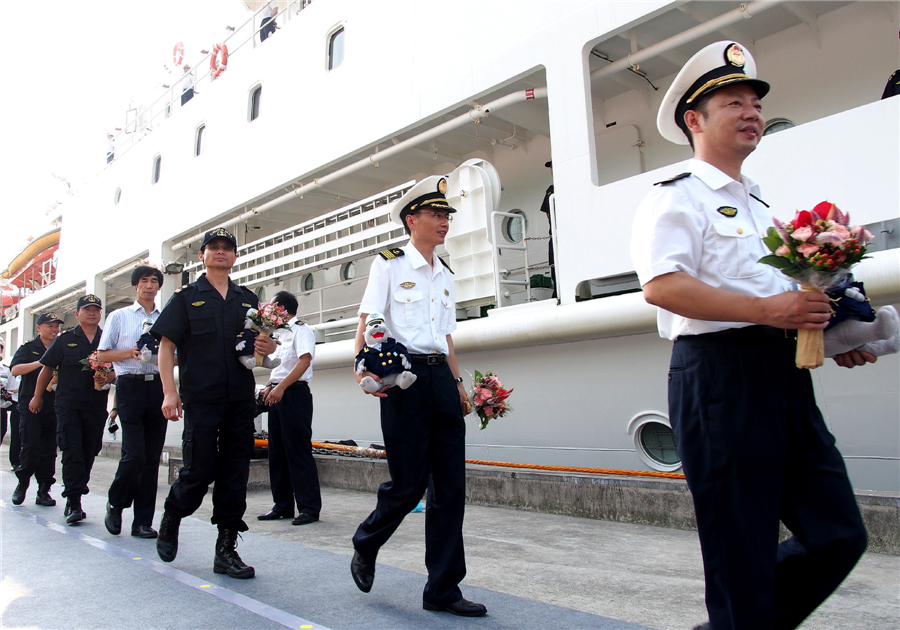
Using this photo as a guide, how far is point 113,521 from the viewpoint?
14.6 ft

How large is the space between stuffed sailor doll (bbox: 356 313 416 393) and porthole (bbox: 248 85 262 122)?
29.8ft

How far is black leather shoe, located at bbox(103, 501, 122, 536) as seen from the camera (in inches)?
175

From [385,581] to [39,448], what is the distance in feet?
14.8

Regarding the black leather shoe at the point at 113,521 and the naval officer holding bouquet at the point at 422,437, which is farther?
the black leather shoe at the point at 113,521

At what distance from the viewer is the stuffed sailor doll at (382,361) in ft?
9.00

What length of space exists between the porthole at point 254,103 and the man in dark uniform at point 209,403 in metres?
7.93

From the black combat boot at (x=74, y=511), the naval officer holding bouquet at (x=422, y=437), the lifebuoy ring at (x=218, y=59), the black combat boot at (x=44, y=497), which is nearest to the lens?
the naval officer holding bouquet at (x=422, y=437)

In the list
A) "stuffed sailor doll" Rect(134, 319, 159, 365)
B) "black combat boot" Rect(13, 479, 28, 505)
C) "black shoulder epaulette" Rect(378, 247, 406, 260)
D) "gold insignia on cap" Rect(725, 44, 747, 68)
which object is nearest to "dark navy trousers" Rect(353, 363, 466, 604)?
"black shoulder epaulette" Rect(378, 247, 406, 260)

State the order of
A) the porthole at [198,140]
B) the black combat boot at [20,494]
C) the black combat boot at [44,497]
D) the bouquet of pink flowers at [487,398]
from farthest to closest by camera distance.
Result: the porthole at [198,140]
the black combat boot at [20,494]
the black combat boot at [44,497]
the bouquet of pink flowers at [487,398]

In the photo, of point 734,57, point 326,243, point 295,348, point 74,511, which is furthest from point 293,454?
point 326,243

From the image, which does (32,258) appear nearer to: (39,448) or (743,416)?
(39,448)

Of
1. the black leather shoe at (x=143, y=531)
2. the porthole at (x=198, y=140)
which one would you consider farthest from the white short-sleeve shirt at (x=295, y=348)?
the porthole at (x=198, y=140)

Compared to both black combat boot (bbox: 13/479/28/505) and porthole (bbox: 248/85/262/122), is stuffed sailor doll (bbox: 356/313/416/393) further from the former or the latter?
porthole (bbox: 248/85/262/122)

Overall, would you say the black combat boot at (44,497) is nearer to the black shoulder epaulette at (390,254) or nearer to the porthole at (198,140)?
the black shoulder epaulette at (390,254)
